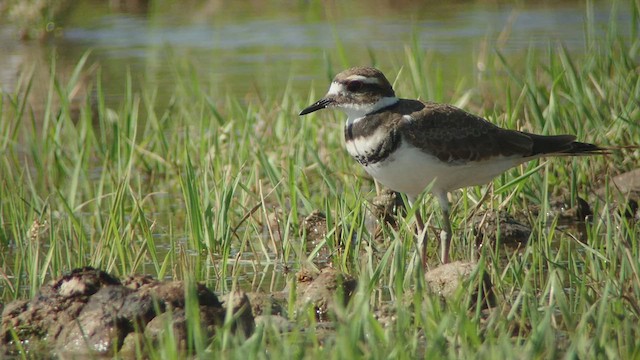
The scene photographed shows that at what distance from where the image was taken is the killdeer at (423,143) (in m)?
6.26

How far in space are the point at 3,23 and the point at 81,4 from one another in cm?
124

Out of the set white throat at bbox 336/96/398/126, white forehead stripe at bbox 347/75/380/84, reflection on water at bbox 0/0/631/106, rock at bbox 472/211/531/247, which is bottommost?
rock at bbox 472/211/531/247

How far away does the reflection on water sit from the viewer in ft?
42.1

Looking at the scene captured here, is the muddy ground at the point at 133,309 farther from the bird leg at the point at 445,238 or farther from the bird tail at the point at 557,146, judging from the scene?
the bird tail at the point at 557,146

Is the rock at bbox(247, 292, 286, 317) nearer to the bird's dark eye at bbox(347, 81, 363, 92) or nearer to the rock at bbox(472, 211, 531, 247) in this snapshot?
the bird's dark eye at bbox(347, 81, 363, 92)

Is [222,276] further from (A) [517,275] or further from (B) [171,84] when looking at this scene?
(B) [171,84]

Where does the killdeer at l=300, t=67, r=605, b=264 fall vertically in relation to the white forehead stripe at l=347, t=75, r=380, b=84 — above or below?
below

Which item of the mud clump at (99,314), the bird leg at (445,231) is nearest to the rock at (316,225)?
the bird leg at (445,231)

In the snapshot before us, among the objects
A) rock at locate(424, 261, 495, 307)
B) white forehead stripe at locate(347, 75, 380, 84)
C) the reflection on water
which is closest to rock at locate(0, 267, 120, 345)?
rock at locate(424, 261, 495, 307)

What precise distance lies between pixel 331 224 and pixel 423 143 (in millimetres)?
701

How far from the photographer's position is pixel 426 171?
248 inches

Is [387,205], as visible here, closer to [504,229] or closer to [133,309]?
[504,229]

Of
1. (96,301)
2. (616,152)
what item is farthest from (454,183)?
(96,301)

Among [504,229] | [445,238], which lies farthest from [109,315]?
[504,229]
